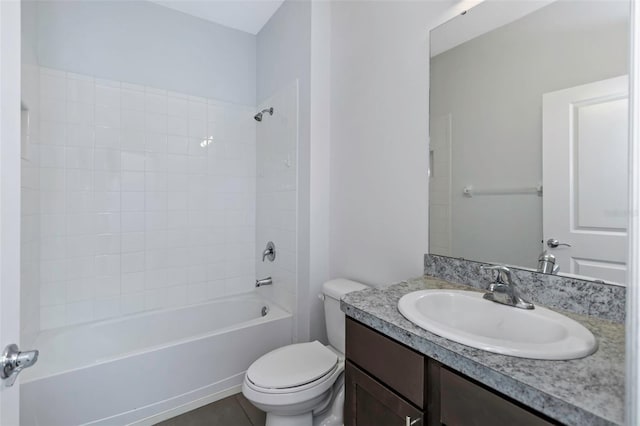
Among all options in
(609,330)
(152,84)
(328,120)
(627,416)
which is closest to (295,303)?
(328,120)

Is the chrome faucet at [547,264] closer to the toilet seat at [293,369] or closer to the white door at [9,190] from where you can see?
the toilet seat at [293,369]

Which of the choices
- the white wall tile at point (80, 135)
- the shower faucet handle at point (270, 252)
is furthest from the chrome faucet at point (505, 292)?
the white wall tile at point (80, 135)

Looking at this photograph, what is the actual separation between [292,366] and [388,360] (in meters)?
0.75

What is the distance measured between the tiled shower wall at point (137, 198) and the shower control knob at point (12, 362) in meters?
1.68

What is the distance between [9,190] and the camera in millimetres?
613

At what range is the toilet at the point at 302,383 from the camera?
126 centimetres

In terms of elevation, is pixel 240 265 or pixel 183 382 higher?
pixel 240 265

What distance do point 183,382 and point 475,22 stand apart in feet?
7.85

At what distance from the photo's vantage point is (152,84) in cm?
222

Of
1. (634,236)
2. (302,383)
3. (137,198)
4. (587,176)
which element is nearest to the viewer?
(634,236)

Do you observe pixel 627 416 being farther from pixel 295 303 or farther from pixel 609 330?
pixel 295 303

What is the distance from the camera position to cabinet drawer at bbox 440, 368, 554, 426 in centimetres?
55

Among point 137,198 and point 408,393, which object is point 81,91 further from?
point 408,393

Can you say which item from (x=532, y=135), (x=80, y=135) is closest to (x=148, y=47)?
(x=80, y=135)
